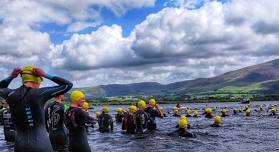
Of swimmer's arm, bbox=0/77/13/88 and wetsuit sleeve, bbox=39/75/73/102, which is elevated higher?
swimmer's arm, bbox=0/77/13/88

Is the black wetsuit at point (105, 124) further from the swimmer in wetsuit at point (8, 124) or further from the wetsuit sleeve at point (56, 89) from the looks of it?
the wetsuit sleeve at point (56, 89)

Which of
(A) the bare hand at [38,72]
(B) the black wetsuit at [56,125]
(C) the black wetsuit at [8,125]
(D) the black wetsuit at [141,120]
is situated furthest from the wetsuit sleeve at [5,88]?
(D) the black wetsuit at [141,120]

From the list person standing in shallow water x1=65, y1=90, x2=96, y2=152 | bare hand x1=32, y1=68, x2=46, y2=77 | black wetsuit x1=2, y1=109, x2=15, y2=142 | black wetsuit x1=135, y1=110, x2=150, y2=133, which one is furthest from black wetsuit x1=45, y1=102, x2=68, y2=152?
black wetsuit x1=135, y1=110, x2=150, y2=133

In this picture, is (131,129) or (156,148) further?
(131,129)

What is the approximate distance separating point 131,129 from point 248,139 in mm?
8245

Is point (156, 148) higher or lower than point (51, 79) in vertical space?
lower

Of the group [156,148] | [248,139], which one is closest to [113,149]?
[156,148]

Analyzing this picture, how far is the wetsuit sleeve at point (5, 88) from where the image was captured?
7.70 metres

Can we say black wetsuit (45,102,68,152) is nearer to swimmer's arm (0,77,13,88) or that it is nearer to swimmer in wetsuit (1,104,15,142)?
swimmer's arm (0,77,13,88)

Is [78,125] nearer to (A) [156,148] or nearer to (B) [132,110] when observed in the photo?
(A) [156,148]

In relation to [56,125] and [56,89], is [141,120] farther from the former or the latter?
[56,89]

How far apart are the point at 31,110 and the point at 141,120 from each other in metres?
20.5

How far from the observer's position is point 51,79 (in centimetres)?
749

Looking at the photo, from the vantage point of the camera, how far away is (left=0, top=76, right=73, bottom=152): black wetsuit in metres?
7.52
